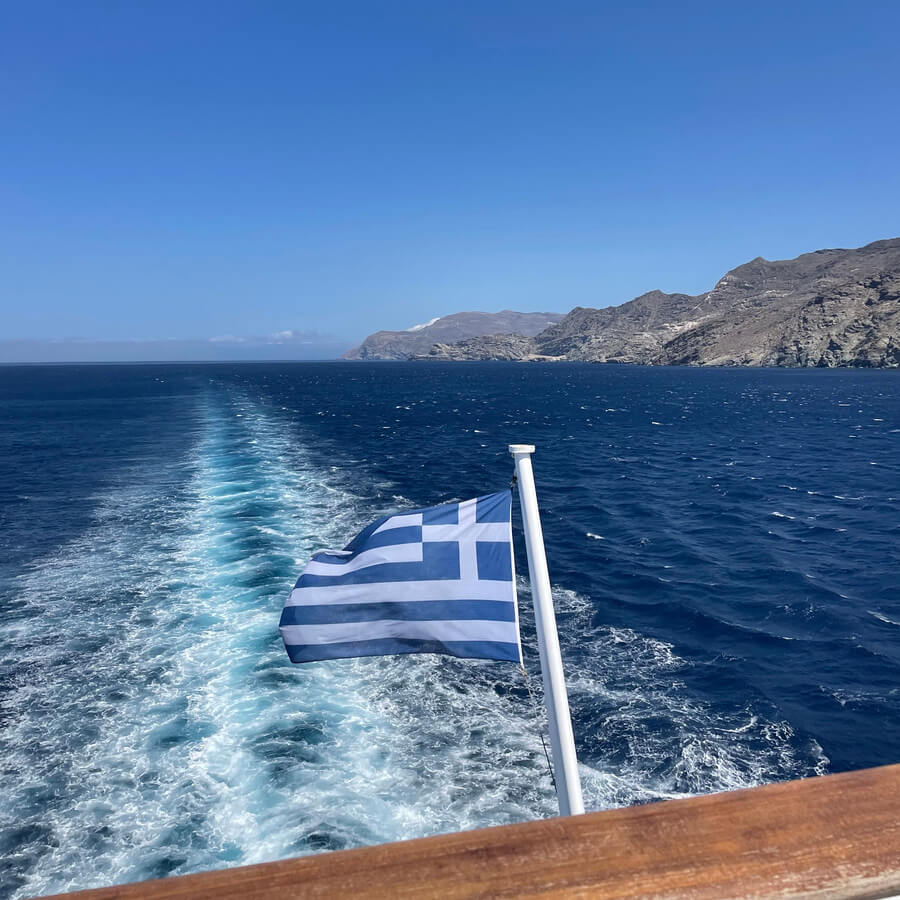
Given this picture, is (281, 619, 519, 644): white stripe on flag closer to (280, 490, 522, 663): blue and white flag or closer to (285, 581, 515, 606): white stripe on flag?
(280, 490, 522, 663): blue and white flag

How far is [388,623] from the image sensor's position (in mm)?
7121

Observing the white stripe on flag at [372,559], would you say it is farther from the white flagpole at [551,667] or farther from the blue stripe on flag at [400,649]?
the white flagpole at [551,667]

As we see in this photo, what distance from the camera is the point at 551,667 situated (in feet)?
18.0

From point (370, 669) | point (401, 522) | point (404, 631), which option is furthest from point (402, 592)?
point (370, 669)

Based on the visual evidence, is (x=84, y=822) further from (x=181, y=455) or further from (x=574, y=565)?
(x=181, y=455)

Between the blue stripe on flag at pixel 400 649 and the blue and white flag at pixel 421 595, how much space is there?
1 cm

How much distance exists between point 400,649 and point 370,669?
9.54 m

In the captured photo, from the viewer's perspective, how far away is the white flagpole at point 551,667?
512cm

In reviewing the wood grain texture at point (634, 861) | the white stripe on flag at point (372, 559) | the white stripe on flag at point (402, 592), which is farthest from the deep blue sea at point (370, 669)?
the wood grain texture at point (634, 861)

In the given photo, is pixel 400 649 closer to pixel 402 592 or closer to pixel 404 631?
pixel 404 631

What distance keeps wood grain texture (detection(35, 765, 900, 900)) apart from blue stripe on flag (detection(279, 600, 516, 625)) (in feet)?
13.9

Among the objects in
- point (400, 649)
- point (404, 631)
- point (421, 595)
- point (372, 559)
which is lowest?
point (400, 649)

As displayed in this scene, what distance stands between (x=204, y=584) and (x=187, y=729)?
834 centimetres

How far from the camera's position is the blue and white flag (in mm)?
6965
